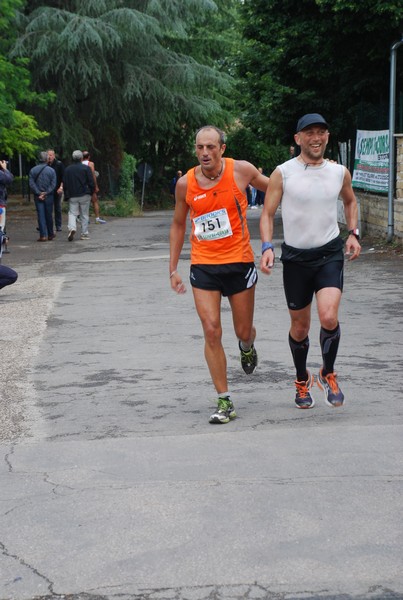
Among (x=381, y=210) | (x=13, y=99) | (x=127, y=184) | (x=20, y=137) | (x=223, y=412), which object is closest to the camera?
(x=223, y=412)

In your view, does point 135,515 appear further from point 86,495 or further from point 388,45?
point 388,45

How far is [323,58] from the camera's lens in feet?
80.7

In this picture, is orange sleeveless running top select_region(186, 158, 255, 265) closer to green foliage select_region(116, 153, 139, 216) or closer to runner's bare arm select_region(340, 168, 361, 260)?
runner's bare arm select_region(340, 168, 361, 260)

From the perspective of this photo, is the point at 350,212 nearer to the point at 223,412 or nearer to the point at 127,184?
the point at 223,412

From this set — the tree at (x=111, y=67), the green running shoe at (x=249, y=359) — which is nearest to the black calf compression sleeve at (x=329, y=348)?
the green running shoe at (x=249, y=359)

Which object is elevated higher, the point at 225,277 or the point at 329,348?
the point at 225,277

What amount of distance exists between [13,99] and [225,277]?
22.0 metres

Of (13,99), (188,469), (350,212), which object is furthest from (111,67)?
(188,469)

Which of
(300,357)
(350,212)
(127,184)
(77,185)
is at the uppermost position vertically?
(350,212)

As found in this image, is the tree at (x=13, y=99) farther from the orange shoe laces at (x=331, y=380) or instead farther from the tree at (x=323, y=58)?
the orange shoe laces at (x=331, y=380)

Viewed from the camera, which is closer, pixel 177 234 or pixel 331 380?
pixel 331 380

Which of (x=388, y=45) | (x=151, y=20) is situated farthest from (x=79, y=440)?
(x=151, y=20)

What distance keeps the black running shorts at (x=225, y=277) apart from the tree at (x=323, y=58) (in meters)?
14.9

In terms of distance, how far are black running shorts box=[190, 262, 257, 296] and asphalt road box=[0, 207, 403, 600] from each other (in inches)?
32.4
